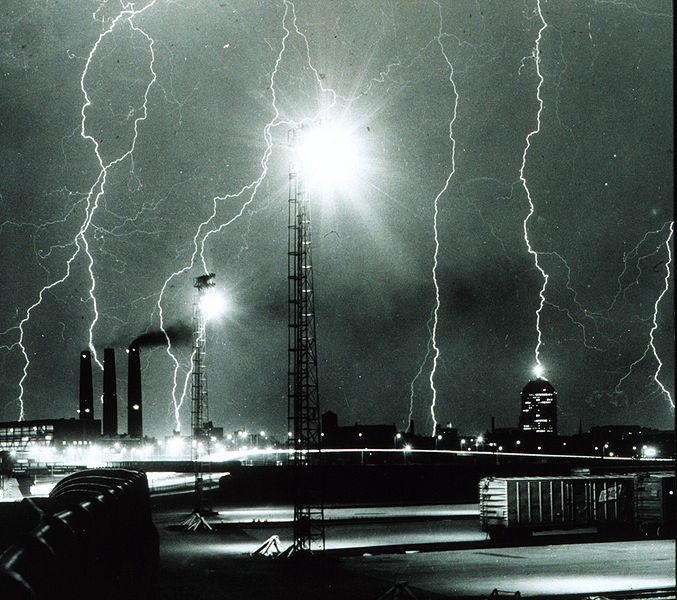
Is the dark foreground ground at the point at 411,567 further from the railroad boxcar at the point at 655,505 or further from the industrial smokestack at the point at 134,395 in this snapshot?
the industrial smokestack at the point at 134,395

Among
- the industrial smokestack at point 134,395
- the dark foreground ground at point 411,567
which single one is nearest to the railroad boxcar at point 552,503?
the dark foreground ground at point 411,567

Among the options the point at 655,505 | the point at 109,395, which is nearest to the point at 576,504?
the point at 655,505

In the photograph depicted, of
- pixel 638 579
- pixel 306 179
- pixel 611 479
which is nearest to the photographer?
pixel 638 579

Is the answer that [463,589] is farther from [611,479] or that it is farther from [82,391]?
[82,391]

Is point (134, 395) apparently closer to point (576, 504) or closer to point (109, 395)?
point (109, 395)

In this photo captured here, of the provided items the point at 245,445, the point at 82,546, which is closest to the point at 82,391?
the point at 245,445

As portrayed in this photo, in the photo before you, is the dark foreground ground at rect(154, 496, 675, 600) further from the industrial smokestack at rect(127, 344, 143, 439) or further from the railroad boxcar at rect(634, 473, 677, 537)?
the industrial smokestack at rect(127, 344, 143, 439)
